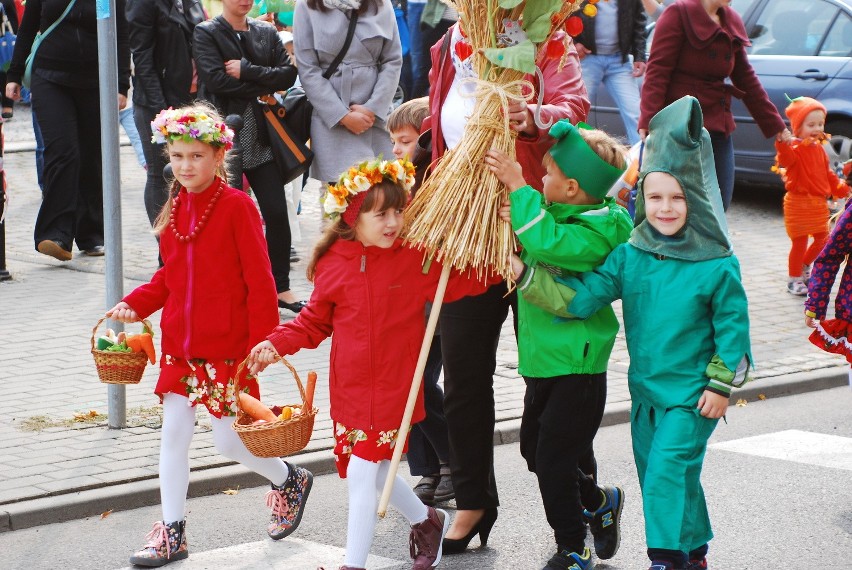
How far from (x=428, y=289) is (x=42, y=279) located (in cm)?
602

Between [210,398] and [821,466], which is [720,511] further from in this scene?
[210,398]

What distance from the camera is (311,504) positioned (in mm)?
5969

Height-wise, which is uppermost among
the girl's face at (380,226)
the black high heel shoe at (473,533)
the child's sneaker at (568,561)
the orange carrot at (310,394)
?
the girl's face at (380,226)

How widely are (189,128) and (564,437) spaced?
183cm

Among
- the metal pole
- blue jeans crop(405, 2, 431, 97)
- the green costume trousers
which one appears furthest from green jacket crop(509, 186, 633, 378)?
blue jeans crop(405, 2, 431, 97)

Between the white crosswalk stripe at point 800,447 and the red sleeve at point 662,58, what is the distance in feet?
8.54

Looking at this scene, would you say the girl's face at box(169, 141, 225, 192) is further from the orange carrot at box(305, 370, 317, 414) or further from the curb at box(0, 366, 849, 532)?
the curb at box(0, 366, 849, 532)

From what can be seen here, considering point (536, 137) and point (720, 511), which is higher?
point (536, 137)

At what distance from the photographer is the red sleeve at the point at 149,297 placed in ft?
17.3

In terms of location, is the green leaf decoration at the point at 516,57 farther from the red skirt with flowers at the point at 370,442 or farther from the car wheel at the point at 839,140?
the car wheel at the point at 839,140

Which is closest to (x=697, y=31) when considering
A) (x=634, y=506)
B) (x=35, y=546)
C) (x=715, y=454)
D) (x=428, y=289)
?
(x=715, y=454)

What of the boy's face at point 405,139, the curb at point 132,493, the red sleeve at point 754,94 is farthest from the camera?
the red sleeve at point 754,94

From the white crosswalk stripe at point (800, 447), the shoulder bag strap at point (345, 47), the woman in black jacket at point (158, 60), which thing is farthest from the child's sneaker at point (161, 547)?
the woman in black jacket at point (158, 60)

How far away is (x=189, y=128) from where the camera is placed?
5.16 m
